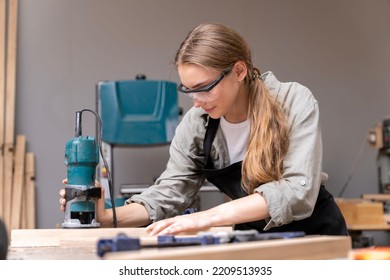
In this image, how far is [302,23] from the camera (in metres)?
5.04

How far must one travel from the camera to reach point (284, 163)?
142cm

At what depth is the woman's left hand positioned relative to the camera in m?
1.17

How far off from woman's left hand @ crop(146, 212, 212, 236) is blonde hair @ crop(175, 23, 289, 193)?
240mm

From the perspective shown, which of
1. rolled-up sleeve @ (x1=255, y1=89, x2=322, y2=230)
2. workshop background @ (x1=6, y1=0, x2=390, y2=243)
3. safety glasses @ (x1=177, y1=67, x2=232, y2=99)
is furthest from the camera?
workshop background @ (x1=6, y1=0, x2=390, y2=243)

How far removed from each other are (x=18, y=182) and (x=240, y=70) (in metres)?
3.29

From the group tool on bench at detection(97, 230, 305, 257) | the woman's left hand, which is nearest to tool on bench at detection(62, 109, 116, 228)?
the woman's left hand

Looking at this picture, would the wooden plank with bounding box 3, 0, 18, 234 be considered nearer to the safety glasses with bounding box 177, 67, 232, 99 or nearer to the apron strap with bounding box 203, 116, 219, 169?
the apron strap with bounding box 203, 116, 219, 169

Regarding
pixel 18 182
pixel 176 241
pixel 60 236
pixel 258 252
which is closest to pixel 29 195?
pixel 18 182

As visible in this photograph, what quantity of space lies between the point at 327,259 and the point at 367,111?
446 centimetres

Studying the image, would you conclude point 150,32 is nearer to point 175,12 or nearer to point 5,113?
point 175,12

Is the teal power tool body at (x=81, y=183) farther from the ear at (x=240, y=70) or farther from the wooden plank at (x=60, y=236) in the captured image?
the ear at (x=240, y=70)

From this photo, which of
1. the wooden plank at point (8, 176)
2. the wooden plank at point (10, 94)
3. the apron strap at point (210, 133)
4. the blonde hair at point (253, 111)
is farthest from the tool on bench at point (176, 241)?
the wooden plank at point (10, 94)

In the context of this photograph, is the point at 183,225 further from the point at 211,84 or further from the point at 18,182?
the point at 18,182
